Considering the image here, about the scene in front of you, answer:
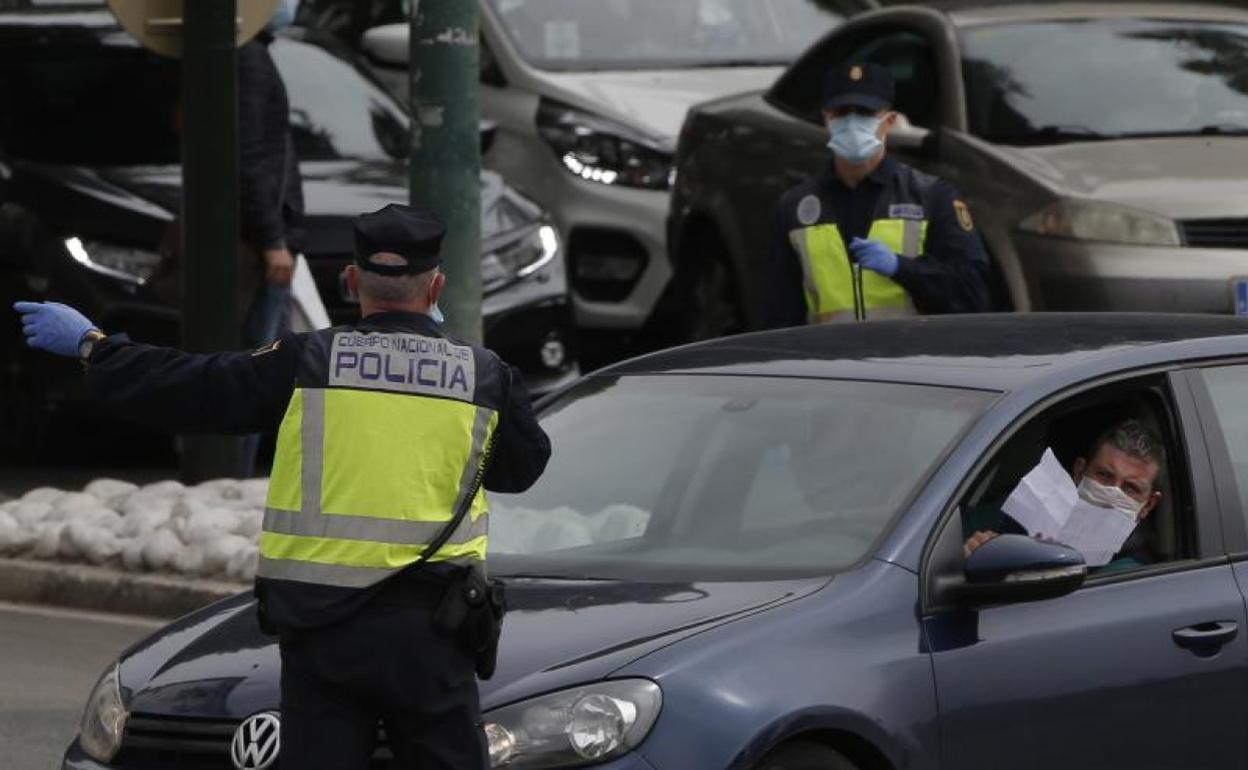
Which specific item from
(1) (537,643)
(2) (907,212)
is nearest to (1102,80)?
(2) (907,212)

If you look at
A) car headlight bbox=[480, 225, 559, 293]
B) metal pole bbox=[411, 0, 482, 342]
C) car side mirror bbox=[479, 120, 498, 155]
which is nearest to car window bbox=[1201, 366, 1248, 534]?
metal pole bbox=[411, 0, 482, 342]

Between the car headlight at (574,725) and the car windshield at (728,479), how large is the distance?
666 mm

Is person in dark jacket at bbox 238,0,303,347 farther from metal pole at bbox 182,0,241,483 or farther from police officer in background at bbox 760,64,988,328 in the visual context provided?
police officer in background at bbox 760,64,988,328

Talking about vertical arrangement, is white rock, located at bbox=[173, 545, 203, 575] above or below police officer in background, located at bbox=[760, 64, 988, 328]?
below

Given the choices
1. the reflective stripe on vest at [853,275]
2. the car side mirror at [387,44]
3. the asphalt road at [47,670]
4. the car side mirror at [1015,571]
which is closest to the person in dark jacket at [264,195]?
the asphalt road at [47,670]

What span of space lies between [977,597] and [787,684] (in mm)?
522

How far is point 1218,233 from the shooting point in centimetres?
1042

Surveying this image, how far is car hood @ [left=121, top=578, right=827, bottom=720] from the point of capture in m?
5.56

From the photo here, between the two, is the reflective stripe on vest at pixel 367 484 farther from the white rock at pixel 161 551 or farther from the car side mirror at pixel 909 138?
the car side mirror at pixel 909 138

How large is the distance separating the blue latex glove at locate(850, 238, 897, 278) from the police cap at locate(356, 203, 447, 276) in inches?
144

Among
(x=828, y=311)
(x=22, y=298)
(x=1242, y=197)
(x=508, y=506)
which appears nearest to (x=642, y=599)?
(x=508, y=506)

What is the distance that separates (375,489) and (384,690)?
13.1 inches

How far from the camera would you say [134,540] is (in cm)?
995

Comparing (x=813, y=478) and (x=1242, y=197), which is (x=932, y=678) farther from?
(x=1242, y=197)
